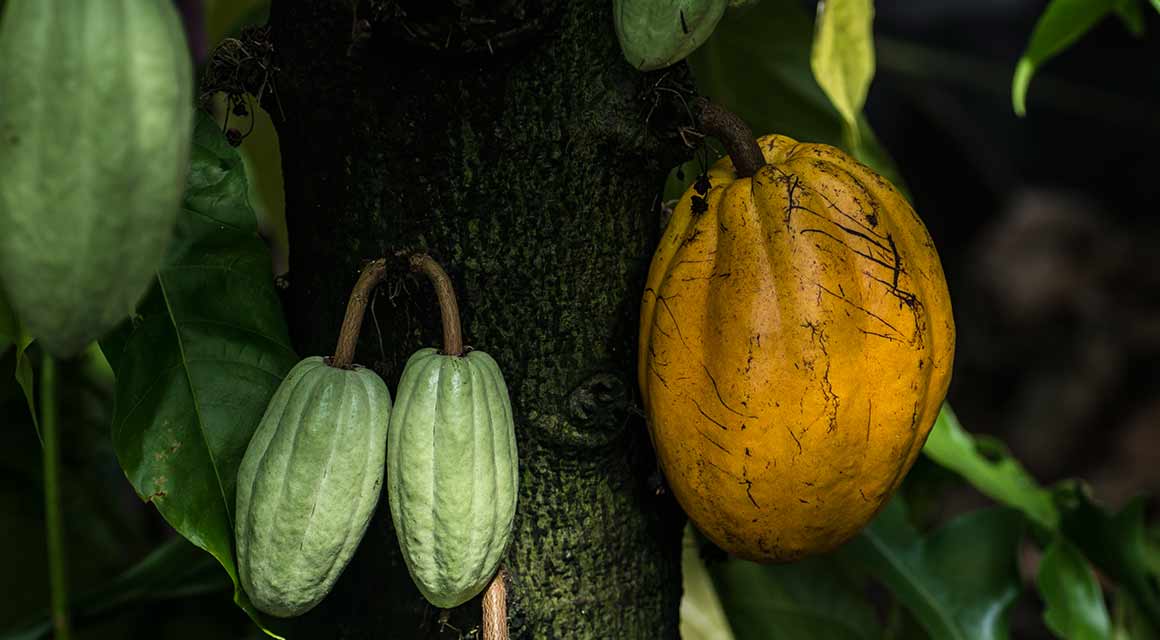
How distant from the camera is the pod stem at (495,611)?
2.63 feet

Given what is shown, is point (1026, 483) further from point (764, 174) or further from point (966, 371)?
point (966, 371)

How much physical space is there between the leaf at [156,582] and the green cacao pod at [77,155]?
0.70m

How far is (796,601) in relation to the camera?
4.35ft

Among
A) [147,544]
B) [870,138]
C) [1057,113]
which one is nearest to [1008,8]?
[1057,113]

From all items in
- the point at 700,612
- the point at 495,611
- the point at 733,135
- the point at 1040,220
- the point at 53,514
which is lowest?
the point at 1040,220

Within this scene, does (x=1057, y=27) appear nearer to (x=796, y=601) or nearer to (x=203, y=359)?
(x=796, y=601)

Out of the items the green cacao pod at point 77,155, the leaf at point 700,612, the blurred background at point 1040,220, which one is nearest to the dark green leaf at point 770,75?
the leaf at point 700,612

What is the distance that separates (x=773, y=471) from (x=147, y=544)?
106 centimetres

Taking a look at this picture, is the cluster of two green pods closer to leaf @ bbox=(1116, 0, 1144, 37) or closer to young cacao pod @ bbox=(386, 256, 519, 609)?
young cacao pod @ bbox=(386, 256, 519, 609)

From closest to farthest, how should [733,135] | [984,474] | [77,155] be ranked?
[77,155], [733,135], [984,474]

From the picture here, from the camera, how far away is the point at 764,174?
814 mm

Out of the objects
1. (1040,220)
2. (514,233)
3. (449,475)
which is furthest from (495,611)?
(1040,220)

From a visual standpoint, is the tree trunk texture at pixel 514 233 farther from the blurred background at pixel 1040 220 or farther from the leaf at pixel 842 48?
the blurred background at pixel 1040 220

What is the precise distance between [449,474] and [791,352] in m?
0.23
